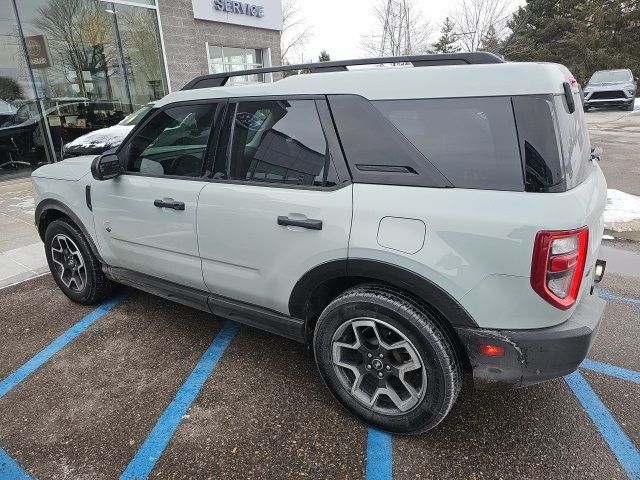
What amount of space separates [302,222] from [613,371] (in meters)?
2.17

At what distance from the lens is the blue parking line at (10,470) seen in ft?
6.79

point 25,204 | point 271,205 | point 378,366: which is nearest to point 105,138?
point 25,204

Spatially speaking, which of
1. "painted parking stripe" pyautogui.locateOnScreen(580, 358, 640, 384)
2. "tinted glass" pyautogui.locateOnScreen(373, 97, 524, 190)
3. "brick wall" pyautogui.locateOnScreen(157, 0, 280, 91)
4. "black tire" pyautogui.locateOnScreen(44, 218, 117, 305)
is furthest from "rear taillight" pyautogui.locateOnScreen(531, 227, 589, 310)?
"brick wall" pyautogui.locateOnScreen(157, 0, 280, 91)

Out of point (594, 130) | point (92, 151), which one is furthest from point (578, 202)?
point (594, 130)

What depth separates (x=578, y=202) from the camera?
1782mm

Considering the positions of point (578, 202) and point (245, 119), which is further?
point (245, 119)

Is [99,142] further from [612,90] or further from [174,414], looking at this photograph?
[612,90]

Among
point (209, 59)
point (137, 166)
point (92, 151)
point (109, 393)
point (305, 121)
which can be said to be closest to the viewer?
point (305, 121)

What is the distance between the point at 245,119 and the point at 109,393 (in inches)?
72.2

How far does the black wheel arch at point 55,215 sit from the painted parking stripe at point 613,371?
3.56 meters

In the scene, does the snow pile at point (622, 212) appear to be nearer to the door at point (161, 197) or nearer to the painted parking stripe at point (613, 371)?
the painted parking stripe at point (613, 371)

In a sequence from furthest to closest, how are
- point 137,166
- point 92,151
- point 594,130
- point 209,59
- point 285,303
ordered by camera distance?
point 594,130 → point 209,59 → point 92,151 → point 137,166 → point 285,303

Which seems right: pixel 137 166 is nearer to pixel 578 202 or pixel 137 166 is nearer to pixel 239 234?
pixel 239 234

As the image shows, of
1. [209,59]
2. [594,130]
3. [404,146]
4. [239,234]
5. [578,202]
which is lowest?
[594,130]
